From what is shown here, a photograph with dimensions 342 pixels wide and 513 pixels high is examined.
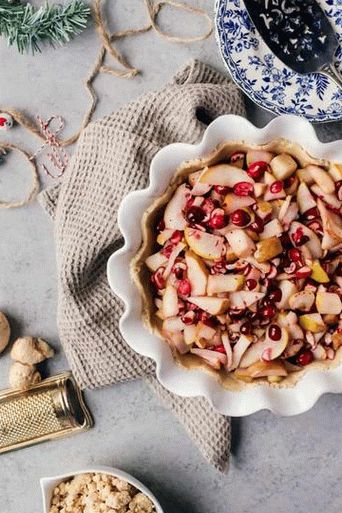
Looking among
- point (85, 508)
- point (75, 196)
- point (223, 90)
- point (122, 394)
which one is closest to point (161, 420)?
point (122, 394)

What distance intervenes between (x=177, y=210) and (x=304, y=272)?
0.79ft

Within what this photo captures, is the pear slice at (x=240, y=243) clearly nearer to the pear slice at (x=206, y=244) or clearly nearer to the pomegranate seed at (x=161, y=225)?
the pear slice at (x=206, y=244)

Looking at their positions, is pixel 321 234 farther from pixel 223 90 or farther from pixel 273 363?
pixel 223 90

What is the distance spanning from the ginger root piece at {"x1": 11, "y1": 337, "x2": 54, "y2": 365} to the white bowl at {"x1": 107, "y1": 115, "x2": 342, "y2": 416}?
0.37 metres

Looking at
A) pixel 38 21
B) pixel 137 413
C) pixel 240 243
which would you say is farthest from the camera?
pixel 137 413

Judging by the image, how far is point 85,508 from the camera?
1.71m

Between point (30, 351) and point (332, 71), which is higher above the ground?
point (332, 71)

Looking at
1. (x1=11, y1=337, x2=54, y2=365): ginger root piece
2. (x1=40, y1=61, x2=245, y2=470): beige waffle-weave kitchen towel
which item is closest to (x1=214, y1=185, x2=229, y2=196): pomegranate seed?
(x1=40, y1=61, x2=245, y2=470): beige waffle-weave kitchen towel

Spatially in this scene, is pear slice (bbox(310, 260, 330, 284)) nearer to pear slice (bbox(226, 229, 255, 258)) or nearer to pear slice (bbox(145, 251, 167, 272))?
pear slice (bbox(226, 229, 255, 258))

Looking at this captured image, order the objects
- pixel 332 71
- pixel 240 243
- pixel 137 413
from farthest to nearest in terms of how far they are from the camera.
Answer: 1. pixel 137 413
2. pixel 332 71
3. pixel 240 243

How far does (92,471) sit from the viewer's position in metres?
1.70

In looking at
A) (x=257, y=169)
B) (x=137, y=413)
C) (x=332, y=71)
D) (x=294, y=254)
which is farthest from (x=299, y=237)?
(x=137, y=413)

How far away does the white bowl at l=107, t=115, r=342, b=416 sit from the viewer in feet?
4.61

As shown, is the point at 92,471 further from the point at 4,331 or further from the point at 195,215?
the point at 195,215
